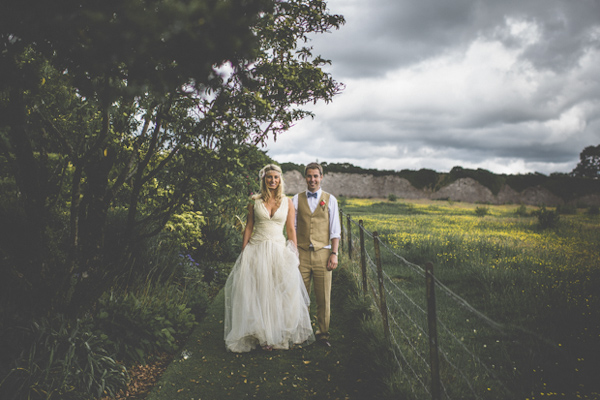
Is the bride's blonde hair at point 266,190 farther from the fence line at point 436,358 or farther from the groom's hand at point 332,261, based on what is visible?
the fence line at point 436,358

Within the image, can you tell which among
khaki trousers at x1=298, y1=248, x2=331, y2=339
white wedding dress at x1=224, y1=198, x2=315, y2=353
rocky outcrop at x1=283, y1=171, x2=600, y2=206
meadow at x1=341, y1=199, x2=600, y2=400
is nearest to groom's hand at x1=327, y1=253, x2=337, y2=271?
khaki trousers at x1=298, y1=248, x2=331, y2=339

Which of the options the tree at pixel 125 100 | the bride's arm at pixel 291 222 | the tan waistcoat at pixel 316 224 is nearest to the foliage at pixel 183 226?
the tree at pixel 125 100

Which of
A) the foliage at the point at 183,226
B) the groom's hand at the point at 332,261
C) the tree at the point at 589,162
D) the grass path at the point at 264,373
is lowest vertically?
the grass path at the point at 264,373

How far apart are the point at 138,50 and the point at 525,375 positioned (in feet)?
14.0

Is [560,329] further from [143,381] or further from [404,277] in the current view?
[143,381]

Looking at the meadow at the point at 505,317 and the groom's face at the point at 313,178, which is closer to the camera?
the meadow at the point at 505,317

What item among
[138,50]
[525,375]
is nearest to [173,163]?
[138,50]

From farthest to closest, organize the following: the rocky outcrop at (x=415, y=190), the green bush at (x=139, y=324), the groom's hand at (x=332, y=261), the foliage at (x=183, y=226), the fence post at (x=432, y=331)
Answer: the rocky outcrop at (x=415, y=190) → the foliage at (x=183, y=226) → the groom's hand at (x=332, y=261) → the green bush at (x=139, y=324) → the fence post at (x=432, y=331)

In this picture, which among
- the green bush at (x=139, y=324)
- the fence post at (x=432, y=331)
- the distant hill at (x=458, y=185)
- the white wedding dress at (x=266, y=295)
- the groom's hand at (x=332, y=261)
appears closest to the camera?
the fence post at (x=432, y=331)

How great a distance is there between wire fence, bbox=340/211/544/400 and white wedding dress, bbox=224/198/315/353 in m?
1.01

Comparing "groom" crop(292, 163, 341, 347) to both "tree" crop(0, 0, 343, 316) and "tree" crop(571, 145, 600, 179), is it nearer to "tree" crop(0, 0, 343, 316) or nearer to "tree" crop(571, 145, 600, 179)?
"tree" crop(0, 0, 343, 316)

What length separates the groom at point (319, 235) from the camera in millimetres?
4145

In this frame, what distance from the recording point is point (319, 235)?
4.18 meters

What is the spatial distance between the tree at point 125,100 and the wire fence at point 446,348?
1863 mm
